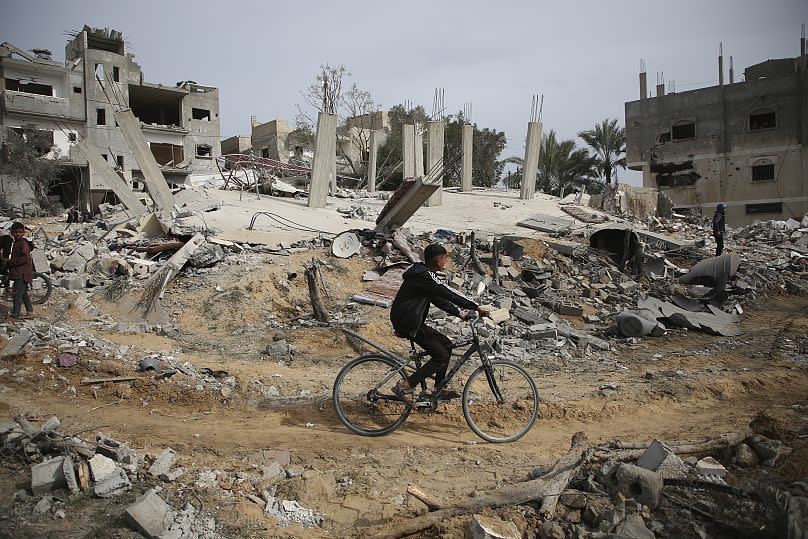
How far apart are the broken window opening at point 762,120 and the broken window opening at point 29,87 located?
41.3m

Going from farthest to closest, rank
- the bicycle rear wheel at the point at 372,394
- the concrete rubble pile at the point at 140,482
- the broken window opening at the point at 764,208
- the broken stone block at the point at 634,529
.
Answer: the broken window opening at the point at 764,208 → the bicycle rear wheel at the point at 372,394 → the concrete rubble pile at the point at 140,482 → the broken stone block at the point at 634,529

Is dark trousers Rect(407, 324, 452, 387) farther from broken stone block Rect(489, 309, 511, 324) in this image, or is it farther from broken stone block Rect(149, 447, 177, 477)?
broken stone block Rect(489, 309, 511, 324)

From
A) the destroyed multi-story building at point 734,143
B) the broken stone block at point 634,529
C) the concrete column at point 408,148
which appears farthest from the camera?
the destroyed multi-story building at point 734,143

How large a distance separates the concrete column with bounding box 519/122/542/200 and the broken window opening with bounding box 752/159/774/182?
14246 mm

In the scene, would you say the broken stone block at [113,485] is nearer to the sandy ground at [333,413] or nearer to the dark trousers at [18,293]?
the sandy ground at [333,413]

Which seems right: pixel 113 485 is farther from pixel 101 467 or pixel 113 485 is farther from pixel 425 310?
pixel 425 310

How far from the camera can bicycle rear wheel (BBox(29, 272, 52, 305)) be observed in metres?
9.67

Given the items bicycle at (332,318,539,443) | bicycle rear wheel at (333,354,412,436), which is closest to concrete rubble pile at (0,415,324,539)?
bicycle rear wheel at (333,354,412,436)

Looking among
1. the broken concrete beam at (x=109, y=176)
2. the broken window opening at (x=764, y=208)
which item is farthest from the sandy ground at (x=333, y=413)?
the broken window opening at (x=764, y=208)

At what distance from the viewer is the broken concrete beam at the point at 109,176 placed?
15422 millimetres

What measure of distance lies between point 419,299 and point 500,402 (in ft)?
4.24

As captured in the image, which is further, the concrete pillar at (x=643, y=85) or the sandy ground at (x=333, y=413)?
the concrete pillar at (x=643, y=85)

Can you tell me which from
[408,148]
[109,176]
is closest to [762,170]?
[408,148]

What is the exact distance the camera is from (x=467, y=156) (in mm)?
25812
